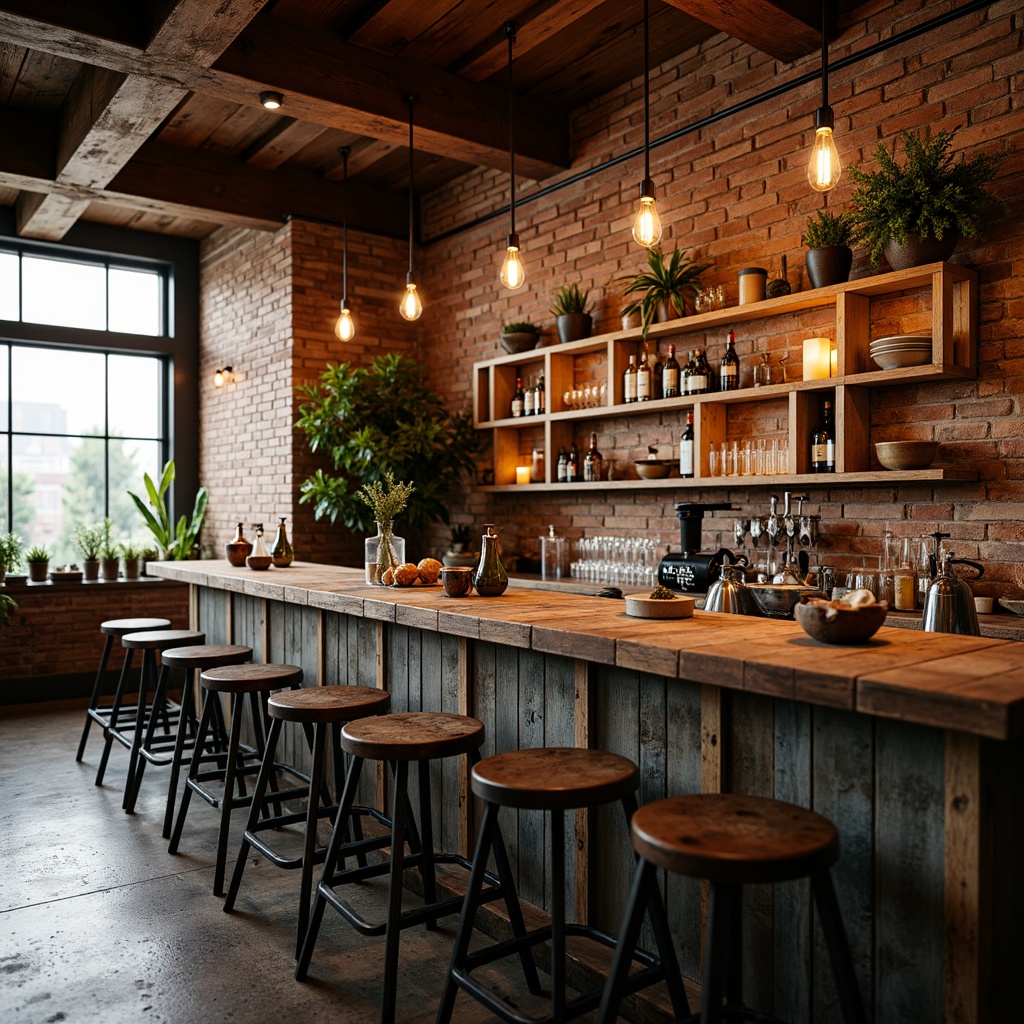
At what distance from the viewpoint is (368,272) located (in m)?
6.62

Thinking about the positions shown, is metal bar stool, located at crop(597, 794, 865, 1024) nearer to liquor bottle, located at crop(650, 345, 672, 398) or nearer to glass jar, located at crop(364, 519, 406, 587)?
glass jar, located at crop(364, 519, 406, 587)

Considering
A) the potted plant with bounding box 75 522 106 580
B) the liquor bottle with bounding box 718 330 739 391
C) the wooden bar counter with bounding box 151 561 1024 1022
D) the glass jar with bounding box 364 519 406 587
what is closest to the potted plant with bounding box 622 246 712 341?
the liquor bottle with bounding box 718 330 739 391

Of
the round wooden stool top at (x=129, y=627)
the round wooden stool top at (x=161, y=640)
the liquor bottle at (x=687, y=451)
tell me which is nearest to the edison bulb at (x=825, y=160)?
the liquor bottle at (x=687, y=451)

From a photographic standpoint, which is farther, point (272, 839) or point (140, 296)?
point (140, 296)

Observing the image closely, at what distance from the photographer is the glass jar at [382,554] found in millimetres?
3820

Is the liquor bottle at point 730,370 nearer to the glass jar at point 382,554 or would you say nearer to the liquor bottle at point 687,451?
the liquor bottle at point 687,451

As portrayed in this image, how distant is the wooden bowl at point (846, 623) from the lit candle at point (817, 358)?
7.24ft

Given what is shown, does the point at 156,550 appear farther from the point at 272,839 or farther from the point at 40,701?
the point at 272,839

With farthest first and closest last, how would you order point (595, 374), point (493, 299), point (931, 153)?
point (493, 299) < point (595, 374) < point (931, 153)

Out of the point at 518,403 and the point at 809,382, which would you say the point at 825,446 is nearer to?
the point at 809,382

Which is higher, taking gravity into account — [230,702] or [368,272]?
[368,272]

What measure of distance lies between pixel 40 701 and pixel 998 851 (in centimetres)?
619

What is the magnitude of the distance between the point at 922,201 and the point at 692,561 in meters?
1.78

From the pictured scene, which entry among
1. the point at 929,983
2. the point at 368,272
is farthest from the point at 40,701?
the point at 929,983
